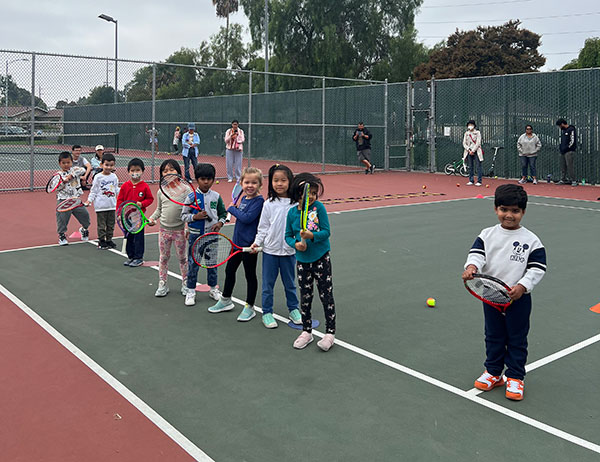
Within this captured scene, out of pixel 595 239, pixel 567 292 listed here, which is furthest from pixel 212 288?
pixel 595 239

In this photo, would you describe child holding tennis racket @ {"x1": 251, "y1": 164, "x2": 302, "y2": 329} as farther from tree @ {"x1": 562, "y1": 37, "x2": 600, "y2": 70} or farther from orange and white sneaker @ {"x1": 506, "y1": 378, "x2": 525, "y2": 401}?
tree @ {"x1": 562, "y1": 37, "x2": 600, "y2": 70}

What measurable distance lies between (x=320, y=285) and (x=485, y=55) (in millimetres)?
36017

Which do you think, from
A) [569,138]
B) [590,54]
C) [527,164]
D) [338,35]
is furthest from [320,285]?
[590,54]

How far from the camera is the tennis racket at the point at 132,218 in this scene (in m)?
7.32

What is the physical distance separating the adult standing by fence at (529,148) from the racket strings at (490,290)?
1605cm

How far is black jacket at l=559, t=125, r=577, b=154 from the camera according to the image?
18203mm

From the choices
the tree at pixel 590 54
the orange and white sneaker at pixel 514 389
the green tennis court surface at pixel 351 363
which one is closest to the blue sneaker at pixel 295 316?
the green tennis court surface at pixel 351 363

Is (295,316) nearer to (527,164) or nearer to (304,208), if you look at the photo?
(304,208)

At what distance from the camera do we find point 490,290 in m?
4.05

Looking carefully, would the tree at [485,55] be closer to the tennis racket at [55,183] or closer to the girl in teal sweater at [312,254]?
the tennis racket at [55,183]

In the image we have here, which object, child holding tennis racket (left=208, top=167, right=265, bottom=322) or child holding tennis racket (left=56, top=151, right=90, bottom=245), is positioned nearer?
child holding tennis racket (left=208, top=167, right=265, bottom=322)

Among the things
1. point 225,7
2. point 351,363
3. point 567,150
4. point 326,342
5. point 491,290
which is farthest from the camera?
point 225,7

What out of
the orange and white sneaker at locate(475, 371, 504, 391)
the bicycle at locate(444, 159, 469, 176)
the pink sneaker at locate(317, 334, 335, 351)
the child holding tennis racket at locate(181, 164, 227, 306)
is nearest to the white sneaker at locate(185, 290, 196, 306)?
the child holding tennis racket at locate(181, 164, 227, 306)

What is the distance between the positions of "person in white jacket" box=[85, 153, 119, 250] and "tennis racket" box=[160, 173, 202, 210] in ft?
8.35
